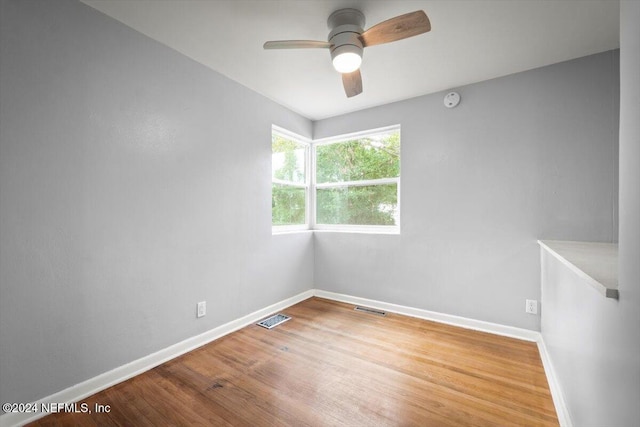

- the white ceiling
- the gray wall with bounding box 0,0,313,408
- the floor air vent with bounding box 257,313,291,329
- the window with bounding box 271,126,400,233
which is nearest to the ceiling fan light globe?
the white ceiling

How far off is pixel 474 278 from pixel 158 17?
11.0ft

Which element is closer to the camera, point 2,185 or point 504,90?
point 2,185

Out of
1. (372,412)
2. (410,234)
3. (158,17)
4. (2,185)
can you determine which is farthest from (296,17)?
(372,412)

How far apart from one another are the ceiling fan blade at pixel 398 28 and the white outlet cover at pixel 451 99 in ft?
4.44

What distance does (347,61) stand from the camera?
1.90 metres

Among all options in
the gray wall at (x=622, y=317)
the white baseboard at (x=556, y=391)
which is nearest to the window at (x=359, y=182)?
the white baseboard at (x=556, y=391)

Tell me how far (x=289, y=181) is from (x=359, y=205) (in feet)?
3.11

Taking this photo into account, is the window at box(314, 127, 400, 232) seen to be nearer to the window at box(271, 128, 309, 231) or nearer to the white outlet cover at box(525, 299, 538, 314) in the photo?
the window at box(271, 128, 309, 231)

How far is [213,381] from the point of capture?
6.16ft

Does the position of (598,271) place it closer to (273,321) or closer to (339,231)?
(273,321)

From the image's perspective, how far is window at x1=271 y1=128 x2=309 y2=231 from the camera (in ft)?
10.9

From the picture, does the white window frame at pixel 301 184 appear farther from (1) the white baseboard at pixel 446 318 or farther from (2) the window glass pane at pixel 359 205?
(1) the white baseboard at pixel 446 318

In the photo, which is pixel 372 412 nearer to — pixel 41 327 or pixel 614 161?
pixel 41 327

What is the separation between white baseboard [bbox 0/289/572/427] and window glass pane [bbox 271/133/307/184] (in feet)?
4.99
